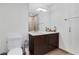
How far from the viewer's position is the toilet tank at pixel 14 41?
1469 mm

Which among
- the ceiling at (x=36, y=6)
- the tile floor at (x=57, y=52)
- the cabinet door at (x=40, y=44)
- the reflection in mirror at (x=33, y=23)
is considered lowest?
the tile floor at (x=57, y=52)

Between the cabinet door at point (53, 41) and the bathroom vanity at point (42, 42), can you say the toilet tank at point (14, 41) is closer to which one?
the bathroom vanity at point (42, 42)

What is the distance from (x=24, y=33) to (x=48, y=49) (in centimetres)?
47

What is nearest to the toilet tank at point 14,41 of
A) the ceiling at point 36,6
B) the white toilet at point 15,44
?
the white toilet at point 15,44

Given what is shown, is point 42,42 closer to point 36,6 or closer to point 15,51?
point 15,51

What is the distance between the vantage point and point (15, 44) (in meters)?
1.48

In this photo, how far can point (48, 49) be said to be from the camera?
154 centimetres

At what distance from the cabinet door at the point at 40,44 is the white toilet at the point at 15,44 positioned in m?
0.24

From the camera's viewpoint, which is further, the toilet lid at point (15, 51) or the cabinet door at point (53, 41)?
the cabinet door at point (53, 41)

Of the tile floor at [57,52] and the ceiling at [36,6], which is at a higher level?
the ceiling at [36,6]

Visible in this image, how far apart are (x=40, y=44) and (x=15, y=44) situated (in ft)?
1.31

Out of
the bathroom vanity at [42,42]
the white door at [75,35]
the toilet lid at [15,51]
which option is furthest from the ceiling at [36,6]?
the toilet lid at [15,51]

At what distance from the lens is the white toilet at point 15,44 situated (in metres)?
1.46

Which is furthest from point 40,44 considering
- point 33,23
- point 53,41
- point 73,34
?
point 73,34
